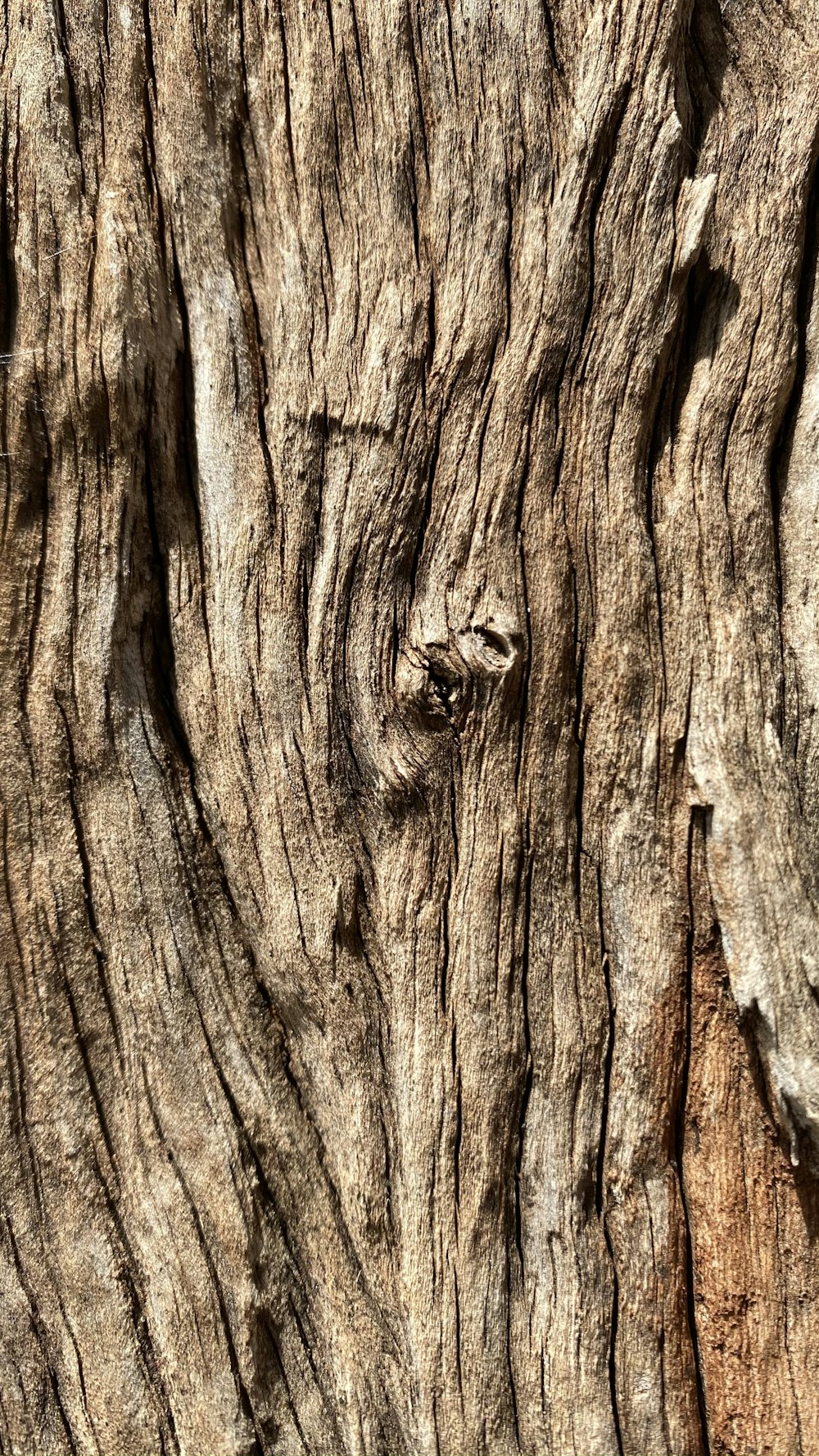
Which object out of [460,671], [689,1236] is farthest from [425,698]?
[689,1236]

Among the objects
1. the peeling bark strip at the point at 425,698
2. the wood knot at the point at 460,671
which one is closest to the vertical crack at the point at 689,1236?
the peeling bark strip at the point at 425,698

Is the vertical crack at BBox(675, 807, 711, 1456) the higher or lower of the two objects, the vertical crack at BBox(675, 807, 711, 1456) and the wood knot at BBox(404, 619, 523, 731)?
the lower

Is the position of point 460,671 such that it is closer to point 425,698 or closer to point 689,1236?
point 425,698

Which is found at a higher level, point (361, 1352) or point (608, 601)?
point (608, 601)

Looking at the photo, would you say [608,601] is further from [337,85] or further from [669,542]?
[337,85]

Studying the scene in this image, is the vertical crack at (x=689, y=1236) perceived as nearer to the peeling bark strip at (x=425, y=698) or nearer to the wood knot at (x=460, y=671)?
the peeling bark strip at (x=425, y=698)

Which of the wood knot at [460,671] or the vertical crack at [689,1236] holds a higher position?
the wood knot at [460,671]

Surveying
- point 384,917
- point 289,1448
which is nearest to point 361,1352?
point 289,1448

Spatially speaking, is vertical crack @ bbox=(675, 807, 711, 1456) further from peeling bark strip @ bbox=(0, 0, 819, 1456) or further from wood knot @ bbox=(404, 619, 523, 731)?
wood knot @ bbox=(404, 619, 523, 731)

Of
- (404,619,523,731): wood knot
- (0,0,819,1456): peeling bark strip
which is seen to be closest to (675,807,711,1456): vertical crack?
(0,0,819,1456): peeling bark strip
